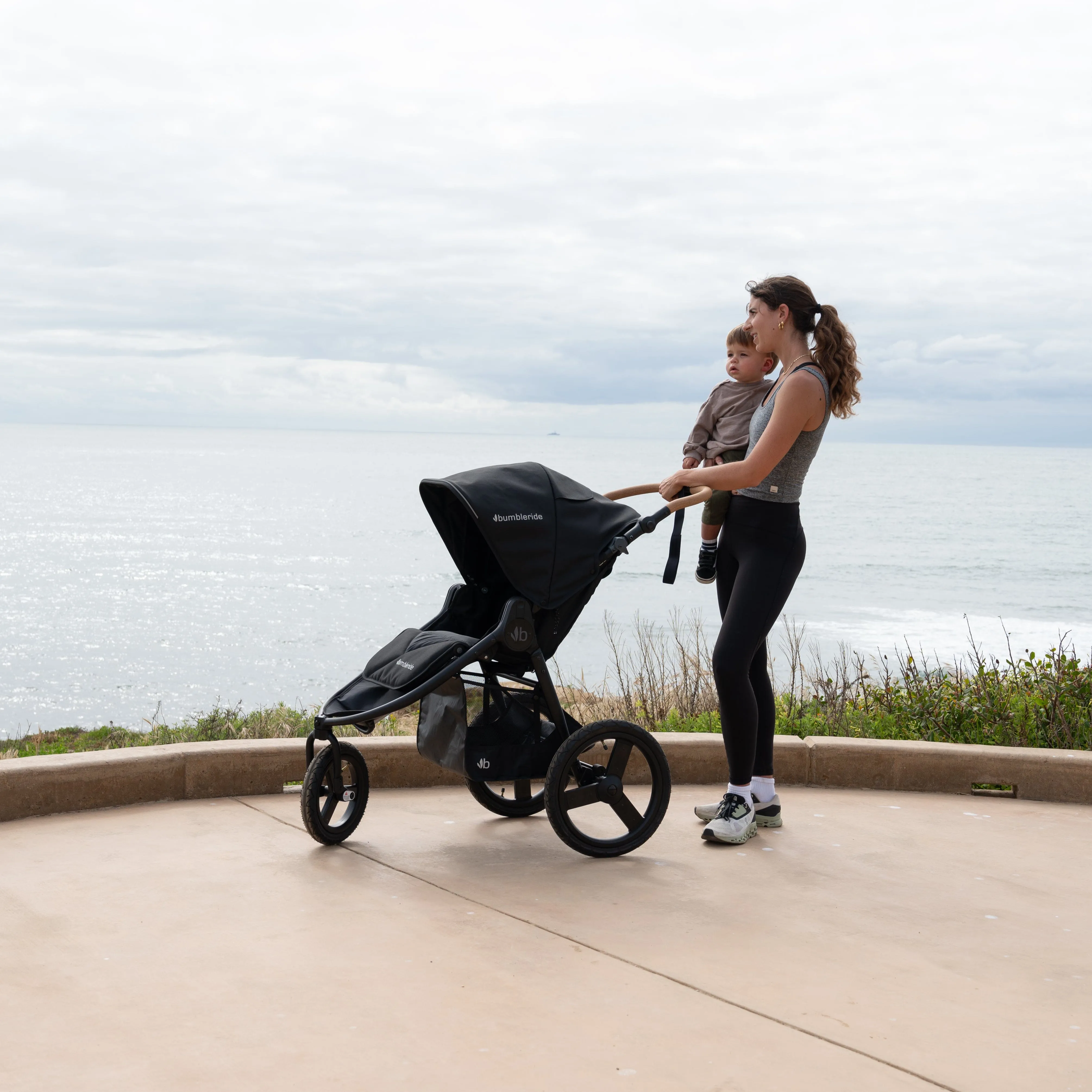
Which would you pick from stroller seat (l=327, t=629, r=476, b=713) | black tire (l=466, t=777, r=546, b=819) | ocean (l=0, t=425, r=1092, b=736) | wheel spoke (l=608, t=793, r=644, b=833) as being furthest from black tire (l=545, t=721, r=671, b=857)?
ocean (l=0, t=425, r=1092, b=736)

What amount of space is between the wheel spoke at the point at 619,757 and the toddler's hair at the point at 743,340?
5.76 feet

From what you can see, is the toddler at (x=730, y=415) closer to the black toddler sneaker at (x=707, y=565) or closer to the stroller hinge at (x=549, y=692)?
the black toddler sneaker at (x=707, y=565)

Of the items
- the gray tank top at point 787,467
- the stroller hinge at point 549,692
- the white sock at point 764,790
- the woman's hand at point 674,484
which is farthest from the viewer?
the white sock at point 764,790

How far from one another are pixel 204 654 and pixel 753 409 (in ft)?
69.5

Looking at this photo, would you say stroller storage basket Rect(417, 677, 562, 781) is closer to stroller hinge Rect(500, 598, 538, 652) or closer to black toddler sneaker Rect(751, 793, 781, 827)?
stroller hinge Rect(500, 598, 538, 652)

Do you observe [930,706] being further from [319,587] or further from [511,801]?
[319,587]

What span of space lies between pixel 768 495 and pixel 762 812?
1.29 meters

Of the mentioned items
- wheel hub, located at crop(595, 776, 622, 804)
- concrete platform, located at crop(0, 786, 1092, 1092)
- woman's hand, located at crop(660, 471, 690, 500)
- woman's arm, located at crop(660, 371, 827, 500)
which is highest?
woman's arm, located at crop(660, 371, 827, 500)

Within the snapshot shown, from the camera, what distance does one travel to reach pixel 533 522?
4.18 meters

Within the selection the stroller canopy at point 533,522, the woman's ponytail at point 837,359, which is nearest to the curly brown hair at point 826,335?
the woman's ponytail at point 837,359

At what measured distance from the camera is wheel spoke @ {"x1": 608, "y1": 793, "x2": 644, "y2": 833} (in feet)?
14.0

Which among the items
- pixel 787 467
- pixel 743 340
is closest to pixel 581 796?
pixel 787 467

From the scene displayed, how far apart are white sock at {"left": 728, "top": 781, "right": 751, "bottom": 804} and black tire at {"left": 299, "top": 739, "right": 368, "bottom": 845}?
1.41m

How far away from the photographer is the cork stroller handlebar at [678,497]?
4.32 m
